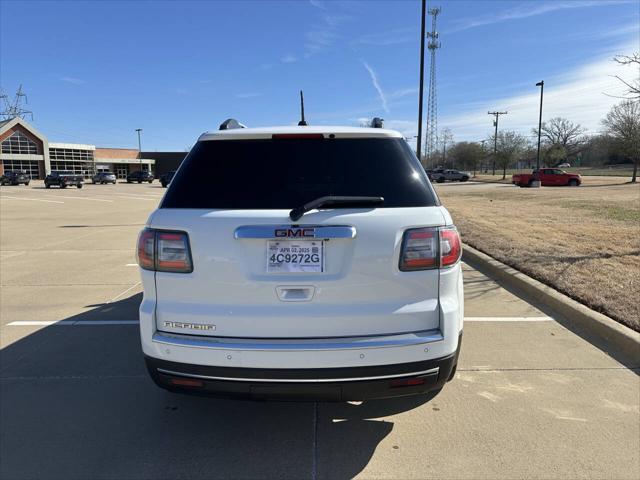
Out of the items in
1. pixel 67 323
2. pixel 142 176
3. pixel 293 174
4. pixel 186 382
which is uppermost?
pixel 142 176

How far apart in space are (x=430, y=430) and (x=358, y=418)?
19.0 inches

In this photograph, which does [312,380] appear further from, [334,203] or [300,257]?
[334,203]

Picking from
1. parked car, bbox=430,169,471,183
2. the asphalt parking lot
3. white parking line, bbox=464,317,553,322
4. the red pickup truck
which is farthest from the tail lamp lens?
parked car, bbox=430,169,471,183

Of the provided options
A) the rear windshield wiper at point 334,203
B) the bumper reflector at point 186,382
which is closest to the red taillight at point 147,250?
the bumper reflector at point 186,382

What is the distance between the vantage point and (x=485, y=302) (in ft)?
19.3

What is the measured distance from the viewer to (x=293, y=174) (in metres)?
2.85

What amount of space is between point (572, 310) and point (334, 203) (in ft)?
12.3

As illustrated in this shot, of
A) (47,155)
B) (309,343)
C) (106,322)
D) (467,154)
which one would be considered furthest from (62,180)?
(467,154)

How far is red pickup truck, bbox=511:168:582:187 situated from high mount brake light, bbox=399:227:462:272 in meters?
40.2

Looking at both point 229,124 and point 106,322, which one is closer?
point 229,124

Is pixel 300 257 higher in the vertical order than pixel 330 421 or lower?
A: higher

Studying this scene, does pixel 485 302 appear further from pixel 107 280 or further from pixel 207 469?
pixel 107 280

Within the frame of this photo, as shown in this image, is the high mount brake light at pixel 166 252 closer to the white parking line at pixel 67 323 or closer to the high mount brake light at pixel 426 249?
the high mount brake light at pixel 426 249

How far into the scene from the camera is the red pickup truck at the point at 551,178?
39375 millimetres
